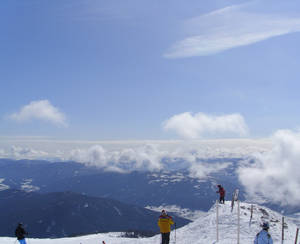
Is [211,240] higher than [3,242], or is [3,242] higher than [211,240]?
[211,240]

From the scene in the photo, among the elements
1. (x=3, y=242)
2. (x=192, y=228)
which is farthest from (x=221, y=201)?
(x=3, y=242)

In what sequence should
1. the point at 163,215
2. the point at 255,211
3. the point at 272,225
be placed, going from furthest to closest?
the point at 255,211, the point at 272,225, the point at 163,215

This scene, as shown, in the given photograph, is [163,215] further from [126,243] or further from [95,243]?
[95,243]

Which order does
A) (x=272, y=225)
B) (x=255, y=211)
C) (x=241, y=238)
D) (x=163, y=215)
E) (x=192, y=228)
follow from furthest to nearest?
(x=255, y=211) < (x=192, y=228) < (x=272, y=225) < (x=241, y=238) < (x=163, y=215)

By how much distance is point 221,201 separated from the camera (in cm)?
4181

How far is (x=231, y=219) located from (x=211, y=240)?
5.79 m

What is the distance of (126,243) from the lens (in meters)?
32.3

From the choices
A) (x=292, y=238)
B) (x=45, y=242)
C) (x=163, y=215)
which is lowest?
(x=45, y=242)

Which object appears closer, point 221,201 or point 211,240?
point 211,240

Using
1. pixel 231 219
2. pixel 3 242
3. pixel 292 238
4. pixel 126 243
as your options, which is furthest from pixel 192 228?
pixel 3 242

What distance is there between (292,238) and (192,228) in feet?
34.8

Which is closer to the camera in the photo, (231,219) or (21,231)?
(21,231)

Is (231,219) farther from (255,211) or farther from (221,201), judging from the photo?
(221,201)

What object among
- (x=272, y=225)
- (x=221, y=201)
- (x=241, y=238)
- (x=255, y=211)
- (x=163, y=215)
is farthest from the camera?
(x=221, y=201)
